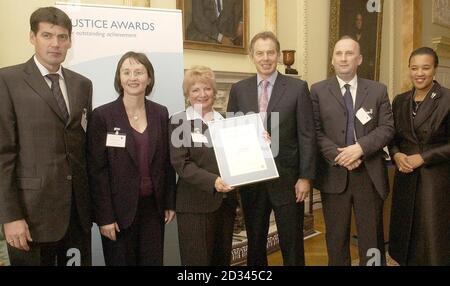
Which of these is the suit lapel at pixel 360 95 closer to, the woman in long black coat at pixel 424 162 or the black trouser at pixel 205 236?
the woman in long black coat at pixel 424 162

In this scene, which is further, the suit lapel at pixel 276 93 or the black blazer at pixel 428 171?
the black blazer at pixel 428 171

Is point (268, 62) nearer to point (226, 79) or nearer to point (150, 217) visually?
point (150, 217)

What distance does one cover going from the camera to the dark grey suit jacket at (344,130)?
245 cm

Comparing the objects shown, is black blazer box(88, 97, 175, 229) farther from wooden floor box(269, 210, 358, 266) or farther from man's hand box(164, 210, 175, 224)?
wooden floor box(269, 210, 358, 266)

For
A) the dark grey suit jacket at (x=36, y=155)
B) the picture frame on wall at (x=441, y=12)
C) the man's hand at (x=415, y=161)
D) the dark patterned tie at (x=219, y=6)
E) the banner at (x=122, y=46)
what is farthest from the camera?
→ the picture frame on wall at (x=441, y=12)

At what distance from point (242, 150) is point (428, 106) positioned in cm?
138

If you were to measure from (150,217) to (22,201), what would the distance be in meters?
0.62

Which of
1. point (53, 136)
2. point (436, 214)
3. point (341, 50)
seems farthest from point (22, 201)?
point (436, 214)

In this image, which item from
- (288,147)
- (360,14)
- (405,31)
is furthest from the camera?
(405,31)

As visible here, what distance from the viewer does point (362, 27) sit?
6.17 m

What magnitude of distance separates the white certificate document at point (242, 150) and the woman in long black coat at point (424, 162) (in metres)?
1.12

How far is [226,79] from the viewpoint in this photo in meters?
4.63

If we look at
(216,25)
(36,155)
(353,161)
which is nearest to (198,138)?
(36,155)

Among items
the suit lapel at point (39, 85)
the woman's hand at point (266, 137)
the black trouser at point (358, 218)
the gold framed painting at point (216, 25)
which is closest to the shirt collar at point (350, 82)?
the black trouser at point (358, 218)
